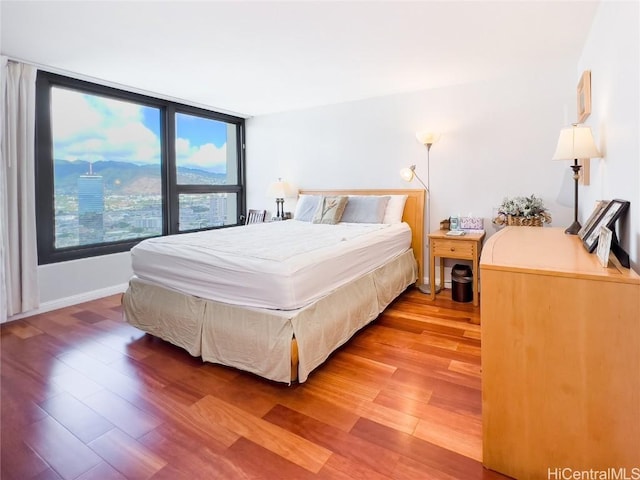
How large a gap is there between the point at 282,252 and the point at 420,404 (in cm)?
120

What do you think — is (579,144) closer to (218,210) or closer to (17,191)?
(17,191)

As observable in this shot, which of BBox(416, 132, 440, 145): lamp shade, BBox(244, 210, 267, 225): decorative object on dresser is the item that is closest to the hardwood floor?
BBox(416, 132, 440, 145): lamp shade

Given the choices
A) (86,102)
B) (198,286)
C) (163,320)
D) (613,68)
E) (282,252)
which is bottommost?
(163,320)

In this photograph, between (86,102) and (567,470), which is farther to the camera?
(86,102)

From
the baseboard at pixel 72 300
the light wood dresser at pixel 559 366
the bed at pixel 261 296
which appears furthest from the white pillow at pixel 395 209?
the baseboard at pixel 72 300

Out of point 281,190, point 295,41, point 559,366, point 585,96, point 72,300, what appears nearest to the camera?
point 559,366

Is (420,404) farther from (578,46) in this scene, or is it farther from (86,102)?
(86,102)

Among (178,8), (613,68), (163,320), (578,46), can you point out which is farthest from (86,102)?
(578,46)

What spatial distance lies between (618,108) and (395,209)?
2292 millimetres

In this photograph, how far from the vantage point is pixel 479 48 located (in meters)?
2.74

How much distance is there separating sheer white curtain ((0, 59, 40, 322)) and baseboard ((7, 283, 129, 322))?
76 mm

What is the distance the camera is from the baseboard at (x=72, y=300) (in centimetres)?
315

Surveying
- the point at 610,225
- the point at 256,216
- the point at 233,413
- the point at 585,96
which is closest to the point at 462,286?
the point at 585,96

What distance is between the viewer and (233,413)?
175cm
